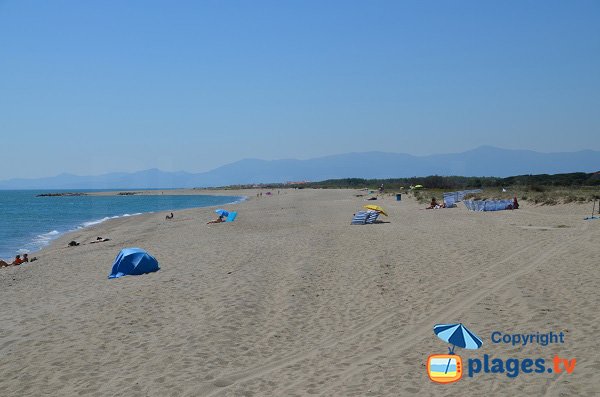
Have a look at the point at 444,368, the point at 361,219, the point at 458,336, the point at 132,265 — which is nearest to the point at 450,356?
the point at 444,368

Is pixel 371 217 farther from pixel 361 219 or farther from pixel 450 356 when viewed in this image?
pixel 450 356

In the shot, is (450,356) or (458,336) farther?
(458,336)

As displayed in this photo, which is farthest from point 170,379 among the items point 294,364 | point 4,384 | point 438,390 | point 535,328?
point 535,328

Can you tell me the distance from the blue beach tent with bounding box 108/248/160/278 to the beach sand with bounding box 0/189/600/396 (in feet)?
1.27

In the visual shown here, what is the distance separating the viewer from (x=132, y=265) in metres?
12.3

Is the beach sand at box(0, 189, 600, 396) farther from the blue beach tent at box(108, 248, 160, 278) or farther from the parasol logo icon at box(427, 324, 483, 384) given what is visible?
the blue beach tent at box(108, 248, 160, 278)

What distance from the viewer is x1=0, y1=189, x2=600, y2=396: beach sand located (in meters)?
5.52

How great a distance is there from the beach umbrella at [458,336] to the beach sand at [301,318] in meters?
0.16

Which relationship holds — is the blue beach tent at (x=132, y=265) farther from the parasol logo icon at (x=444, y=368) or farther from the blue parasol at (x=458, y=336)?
the parasol logo icon at (x=444, y=368)

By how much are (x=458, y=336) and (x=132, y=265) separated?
341 inches

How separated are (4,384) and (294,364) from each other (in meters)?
3.49

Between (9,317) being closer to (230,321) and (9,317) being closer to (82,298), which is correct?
(82,298)

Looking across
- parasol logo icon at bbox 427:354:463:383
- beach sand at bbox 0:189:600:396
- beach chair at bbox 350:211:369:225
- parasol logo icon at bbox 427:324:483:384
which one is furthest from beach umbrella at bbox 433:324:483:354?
beach chair at bbox 350:211:369:225

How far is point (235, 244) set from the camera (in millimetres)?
16875
